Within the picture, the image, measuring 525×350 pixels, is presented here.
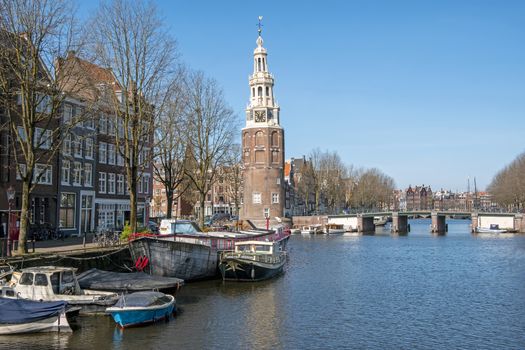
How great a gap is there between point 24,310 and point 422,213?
10384 cm

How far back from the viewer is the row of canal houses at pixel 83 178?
41.8m

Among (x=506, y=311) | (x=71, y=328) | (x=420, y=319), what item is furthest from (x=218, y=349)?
(x=506, y=311)

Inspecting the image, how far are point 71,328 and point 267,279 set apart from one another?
1805 centimetres

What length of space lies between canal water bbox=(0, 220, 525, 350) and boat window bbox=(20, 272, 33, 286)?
3150 millimetres

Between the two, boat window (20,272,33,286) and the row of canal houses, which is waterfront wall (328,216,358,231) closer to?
the row of canal houses

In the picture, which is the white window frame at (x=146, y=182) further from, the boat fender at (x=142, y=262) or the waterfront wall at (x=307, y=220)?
the waterfront wall at (x=307, y=220)

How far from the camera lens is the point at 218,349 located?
20.1 m

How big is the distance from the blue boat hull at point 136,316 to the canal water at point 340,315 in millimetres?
410

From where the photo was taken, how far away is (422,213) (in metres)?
115

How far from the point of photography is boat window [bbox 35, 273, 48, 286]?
23609 mm

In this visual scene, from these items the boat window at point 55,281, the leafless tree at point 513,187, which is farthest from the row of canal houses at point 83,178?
the leafless tree at point 513,187

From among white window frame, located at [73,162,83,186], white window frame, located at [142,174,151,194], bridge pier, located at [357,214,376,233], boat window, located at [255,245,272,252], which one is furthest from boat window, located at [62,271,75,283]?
bridge pier, located at [357,214,376,233]

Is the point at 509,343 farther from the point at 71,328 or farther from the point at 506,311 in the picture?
the point at 71,328

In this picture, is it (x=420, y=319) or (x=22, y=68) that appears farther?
(x=22, y=68)
